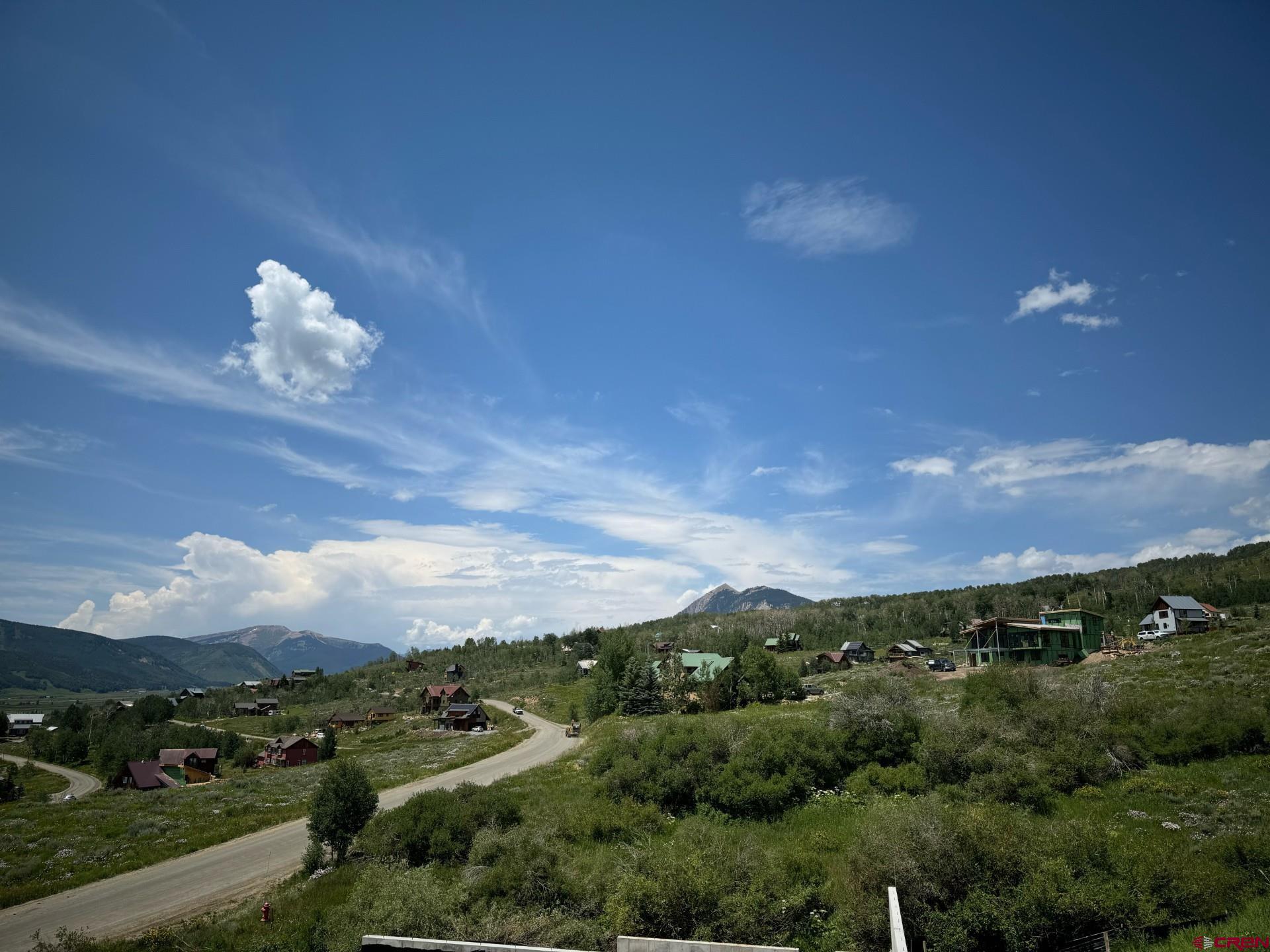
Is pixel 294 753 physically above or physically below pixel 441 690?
below

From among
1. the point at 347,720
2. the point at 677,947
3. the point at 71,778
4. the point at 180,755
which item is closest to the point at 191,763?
the point at 180,755

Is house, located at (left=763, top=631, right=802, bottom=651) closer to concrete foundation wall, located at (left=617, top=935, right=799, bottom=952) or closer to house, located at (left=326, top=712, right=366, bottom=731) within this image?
house, located at (left=326, top=712, right=366, bottom=731)

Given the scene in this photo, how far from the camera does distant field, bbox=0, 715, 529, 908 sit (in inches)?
1083

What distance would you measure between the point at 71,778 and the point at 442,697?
149 ft

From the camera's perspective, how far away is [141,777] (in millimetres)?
59406

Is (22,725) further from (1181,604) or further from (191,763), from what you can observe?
(1181,604)

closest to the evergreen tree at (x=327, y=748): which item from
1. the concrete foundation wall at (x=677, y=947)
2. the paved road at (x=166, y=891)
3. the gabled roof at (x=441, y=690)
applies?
the gabled roof at (x=441, y=690)

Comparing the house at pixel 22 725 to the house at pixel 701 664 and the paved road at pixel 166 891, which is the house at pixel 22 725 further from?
the paved road at pixel 166 891

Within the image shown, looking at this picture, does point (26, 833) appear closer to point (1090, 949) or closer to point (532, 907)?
point (532, 907)

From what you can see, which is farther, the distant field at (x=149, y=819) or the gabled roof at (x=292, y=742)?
the gabled roof at (x=292, y=742)

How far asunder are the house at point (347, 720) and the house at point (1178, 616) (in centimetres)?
11138

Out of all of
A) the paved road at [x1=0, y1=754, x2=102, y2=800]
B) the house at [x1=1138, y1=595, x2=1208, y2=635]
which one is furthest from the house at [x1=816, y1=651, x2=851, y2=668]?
the paved road at [x1=0, y1=754, x2=102, y2=800]

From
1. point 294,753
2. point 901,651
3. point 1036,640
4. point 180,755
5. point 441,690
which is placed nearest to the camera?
point 1036,640

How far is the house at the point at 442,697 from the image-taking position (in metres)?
101
